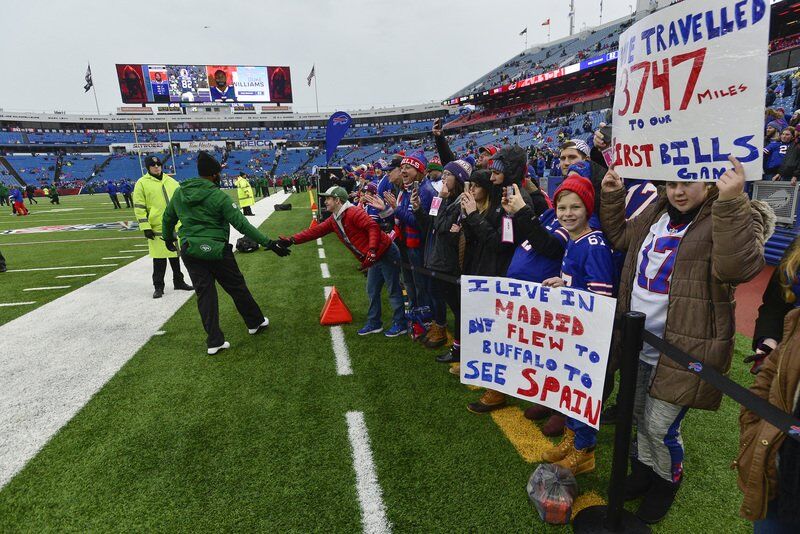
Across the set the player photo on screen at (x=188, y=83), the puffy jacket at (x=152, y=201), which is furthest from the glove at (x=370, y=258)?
the player photo on screen at (x=188, y=83)

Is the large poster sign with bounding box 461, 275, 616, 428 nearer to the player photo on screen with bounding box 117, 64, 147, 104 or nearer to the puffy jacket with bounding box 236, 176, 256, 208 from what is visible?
the puffy jacket with bounding box 236, 176, 256, 208

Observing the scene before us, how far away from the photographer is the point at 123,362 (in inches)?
180

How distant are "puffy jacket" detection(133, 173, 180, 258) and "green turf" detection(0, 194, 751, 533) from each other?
293 centimetres

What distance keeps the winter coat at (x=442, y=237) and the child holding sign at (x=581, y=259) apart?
1428 millimetres

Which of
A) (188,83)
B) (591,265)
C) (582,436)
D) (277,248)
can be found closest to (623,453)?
(582,436)

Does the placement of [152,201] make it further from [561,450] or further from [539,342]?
[561,450]

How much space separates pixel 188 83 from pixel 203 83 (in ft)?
6.85

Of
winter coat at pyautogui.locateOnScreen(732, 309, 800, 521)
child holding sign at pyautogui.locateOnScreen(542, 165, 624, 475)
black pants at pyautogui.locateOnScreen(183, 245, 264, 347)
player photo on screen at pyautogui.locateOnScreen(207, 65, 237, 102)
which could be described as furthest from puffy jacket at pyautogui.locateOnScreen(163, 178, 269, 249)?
player photo on screen at pyautogui.locateOnScreen(207, 65, 237, 102)

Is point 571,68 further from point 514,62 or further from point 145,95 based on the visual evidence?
point 145,95

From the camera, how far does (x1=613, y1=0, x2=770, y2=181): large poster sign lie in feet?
5.32

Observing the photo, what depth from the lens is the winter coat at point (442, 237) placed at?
3977 mm

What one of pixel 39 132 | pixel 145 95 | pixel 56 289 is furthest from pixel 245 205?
pixel 39 132

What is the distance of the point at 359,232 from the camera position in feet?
16.0

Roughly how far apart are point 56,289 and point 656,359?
9.69 m
